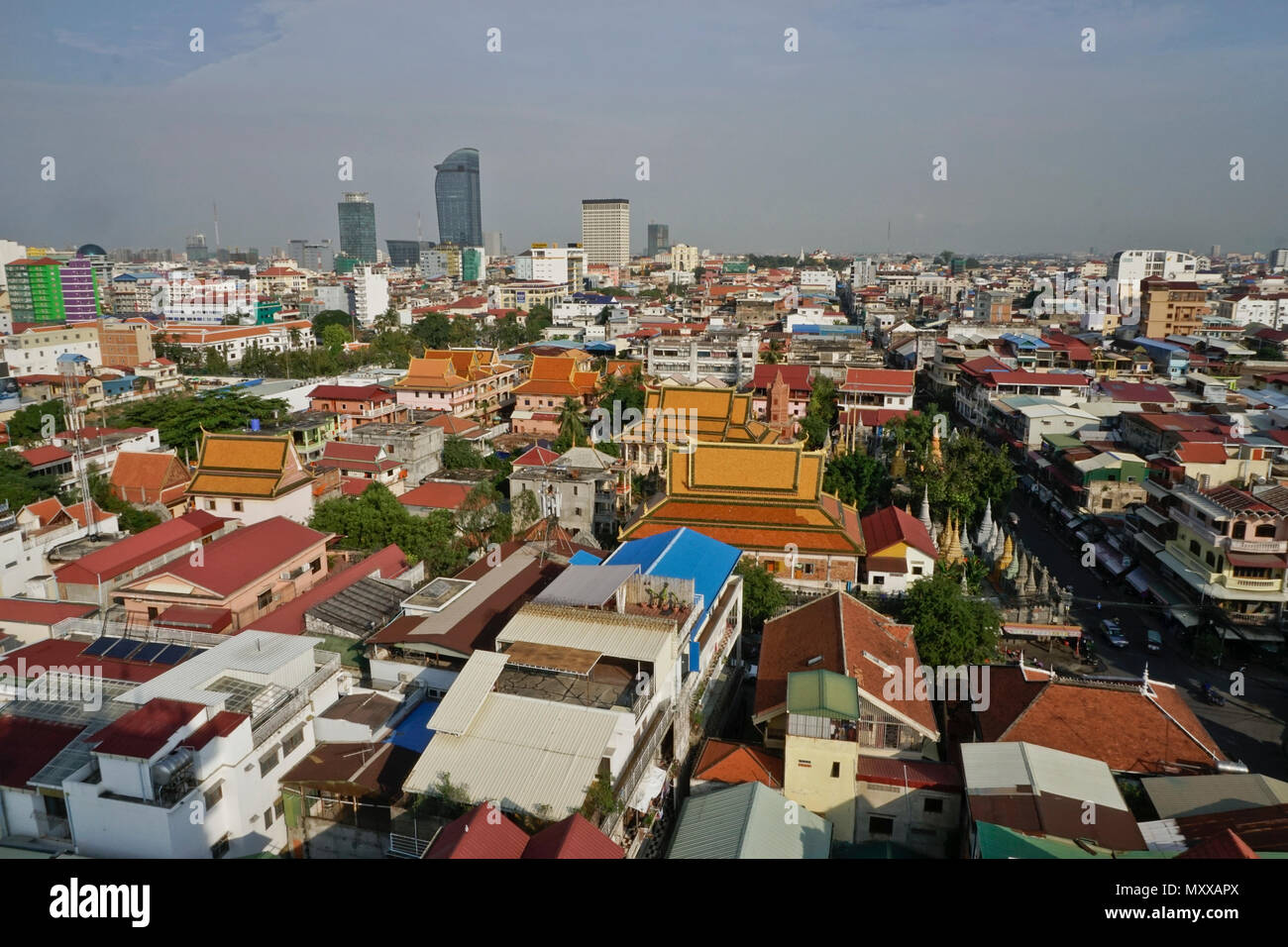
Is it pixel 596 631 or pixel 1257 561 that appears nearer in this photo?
pixel 596 631

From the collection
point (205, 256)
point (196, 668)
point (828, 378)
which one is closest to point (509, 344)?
point (828, 378)

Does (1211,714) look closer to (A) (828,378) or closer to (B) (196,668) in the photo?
(B) (196,668)

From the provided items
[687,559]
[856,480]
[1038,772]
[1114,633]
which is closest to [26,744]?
[687,559]

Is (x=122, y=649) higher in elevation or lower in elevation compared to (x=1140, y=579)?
higher

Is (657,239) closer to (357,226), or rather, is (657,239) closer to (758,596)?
(357,226)

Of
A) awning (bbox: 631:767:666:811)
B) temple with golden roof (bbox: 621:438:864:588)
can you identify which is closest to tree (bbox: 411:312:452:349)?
temple with golden roof (bbox: 621:438:864:588)
